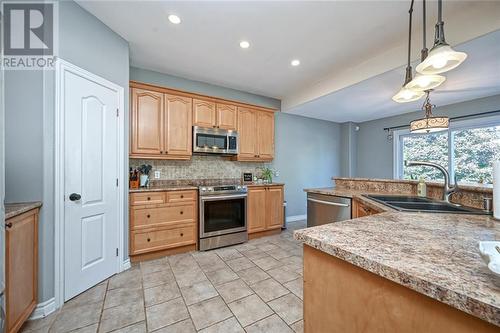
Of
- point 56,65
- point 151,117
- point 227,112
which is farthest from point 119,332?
point 227,112

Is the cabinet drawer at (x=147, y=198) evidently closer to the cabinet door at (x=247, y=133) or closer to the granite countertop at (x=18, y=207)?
the granite countertop at (x=18, y=207)

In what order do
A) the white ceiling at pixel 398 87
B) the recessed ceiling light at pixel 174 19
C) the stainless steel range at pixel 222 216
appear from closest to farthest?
the recessed ceiling light at pixel 174 19, the white ceiling at pixel 398 87, the stainless steel range at pixel 222 216

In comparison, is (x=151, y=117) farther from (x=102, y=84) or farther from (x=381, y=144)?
(x=381, y=144)

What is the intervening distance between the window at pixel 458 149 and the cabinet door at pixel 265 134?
2879 mm

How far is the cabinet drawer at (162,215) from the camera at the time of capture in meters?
2.55

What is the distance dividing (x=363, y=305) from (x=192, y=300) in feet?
5.22

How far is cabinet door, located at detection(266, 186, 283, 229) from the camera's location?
11.8 ft

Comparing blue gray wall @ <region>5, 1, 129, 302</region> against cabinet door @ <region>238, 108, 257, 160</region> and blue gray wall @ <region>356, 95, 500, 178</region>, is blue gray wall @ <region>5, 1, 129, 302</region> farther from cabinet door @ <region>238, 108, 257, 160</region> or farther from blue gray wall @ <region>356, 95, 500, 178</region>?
blue gray wall @ <region>356, 95, 500, 178</region>

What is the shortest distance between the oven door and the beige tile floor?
446mm

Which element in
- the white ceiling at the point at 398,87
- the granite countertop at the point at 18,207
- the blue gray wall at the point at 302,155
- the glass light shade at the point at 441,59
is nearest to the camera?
the glass light shade at the point at 441,59

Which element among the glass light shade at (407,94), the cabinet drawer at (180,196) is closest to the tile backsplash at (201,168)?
the cabinet drawer at (180,196)

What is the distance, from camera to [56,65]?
5.66ft

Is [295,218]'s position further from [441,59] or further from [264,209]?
[441,59]

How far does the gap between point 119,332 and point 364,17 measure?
3.36 metres
